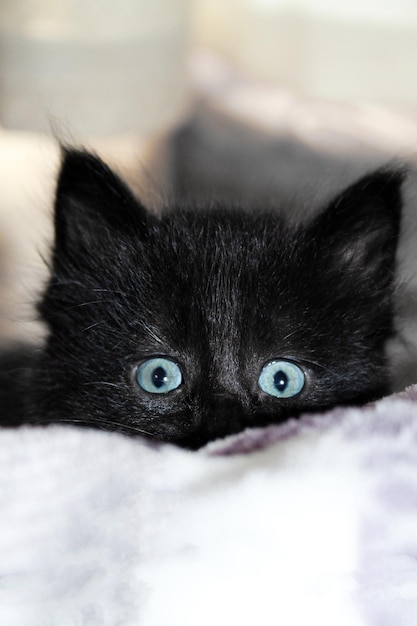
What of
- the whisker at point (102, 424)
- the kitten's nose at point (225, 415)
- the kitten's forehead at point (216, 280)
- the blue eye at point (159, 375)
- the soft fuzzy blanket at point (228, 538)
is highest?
the soft fuzzy blanket at point (228, 538)

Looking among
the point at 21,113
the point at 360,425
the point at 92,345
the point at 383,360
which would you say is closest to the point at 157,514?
the point at 360,425

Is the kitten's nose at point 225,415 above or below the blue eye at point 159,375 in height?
above

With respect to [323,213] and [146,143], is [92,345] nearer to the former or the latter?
[323,213]

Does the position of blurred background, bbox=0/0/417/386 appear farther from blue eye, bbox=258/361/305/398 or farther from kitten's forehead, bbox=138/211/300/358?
blue eye, bbox=258/361/305/398

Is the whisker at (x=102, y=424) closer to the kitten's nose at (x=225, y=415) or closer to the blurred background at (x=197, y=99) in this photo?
the kitten's nose at (x=225, y=415)

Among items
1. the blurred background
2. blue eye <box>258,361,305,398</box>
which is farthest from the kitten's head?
the blurred background

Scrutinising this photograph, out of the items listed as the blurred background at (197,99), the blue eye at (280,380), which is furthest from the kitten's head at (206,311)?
the blurred background at (197,99)

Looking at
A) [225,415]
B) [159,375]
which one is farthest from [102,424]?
[225,415]
